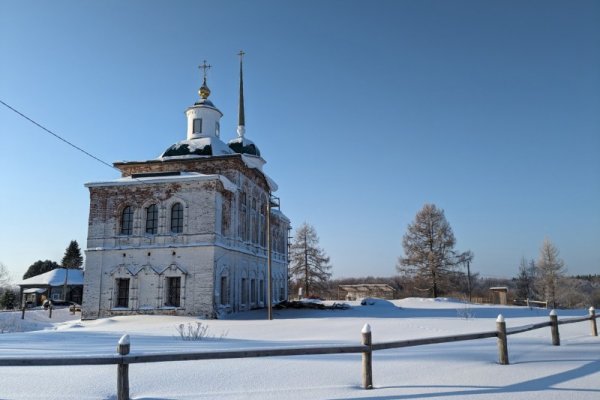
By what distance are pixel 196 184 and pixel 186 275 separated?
5.00 meters

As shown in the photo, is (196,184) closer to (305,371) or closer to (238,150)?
(238,150)

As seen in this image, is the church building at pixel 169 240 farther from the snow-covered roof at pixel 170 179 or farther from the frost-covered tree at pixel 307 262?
the frost-covered tree at pixel 307 262

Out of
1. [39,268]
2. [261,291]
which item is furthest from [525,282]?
[39,268]

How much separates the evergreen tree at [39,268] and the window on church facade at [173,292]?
2348 inches

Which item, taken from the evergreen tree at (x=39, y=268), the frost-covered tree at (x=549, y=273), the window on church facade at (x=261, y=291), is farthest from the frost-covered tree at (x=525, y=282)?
the evergreen tree at (x=39, y=268)

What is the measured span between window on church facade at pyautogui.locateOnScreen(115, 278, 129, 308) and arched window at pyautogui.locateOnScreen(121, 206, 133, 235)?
8.97ft

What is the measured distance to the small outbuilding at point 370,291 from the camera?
49156 millimetres

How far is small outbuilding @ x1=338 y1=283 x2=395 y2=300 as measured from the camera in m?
49.2

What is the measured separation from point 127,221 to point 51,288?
3257cm

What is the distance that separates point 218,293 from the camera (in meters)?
25.1

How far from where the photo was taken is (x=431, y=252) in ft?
150

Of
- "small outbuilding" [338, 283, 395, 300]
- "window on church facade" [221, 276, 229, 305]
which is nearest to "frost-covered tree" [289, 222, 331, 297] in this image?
"small outbuilding" [338, 283, 395, 300]

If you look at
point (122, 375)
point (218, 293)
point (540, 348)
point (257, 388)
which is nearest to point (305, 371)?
point (257, 388)

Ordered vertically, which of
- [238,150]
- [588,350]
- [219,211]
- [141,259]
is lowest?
[588,350]
